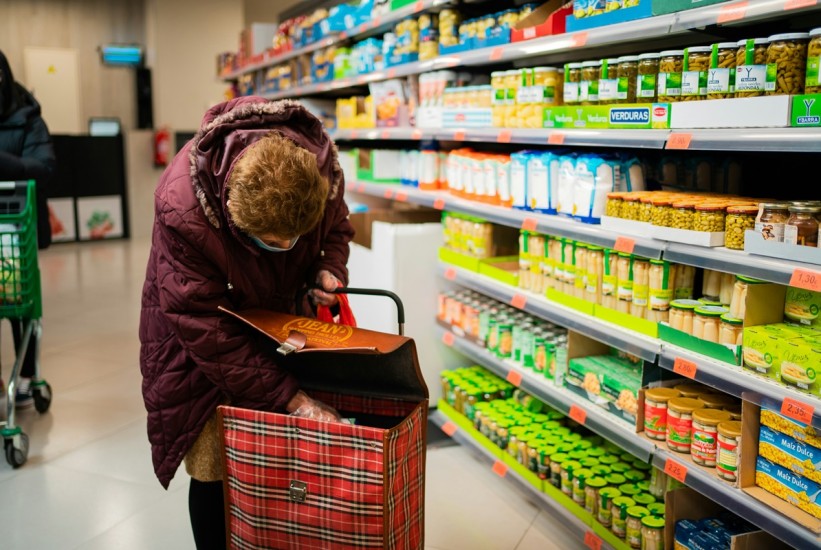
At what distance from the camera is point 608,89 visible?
2.69 metres

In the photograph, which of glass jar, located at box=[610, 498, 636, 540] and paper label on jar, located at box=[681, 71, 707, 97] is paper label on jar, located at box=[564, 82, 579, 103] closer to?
paper label on jar, located at box=[681, 71, 707, 97]

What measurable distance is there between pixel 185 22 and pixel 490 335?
926 centimetres

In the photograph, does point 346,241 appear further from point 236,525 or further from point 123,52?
point 123,52

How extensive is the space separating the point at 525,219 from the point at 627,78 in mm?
751

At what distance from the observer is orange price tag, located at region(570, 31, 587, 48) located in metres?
2.67

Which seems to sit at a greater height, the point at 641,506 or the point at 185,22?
the point at 185,22

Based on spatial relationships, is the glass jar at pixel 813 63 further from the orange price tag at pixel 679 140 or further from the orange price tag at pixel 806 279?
the orange price tag at pixel 806 279

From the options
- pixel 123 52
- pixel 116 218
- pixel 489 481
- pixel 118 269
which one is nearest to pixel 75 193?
pixel 116 218

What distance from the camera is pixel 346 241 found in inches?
96.0

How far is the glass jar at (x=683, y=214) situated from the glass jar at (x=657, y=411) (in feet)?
1.84

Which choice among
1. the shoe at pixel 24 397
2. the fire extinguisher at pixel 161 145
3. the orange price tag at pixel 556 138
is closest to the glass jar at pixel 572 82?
the orange price tag at pixel 556 138

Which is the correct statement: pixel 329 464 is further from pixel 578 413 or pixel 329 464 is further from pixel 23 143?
pixel 23 143

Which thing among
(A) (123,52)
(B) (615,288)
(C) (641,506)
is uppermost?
(A) (123,52)

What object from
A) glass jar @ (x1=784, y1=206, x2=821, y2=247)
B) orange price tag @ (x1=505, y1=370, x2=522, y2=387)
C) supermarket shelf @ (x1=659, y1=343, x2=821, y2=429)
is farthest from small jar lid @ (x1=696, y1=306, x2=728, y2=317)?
orange price tag @ (x1=505, y1=370, x2=522, y2=387)
